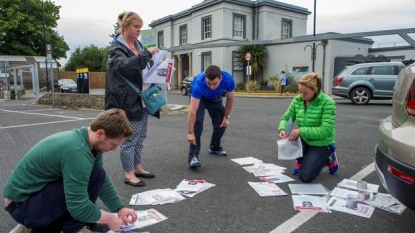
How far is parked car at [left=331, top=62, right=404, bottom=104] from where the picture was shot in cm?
1210

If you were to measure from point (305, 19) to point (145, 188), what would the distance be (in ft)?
96.9

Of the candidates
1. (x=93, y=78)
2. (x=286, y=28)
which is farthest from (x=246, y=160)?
(x=93, y=78)

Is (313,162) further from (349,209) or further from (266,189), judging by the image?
(349,209)

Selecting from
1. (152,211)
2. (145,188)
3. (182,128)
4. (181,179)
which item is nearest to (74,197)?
A: (152,211)

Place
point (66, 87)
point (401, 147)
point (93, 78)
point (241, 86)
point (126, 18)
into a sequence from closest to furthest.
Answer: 1. point (401, 147)
2. point (126, 18)
3. point (241, 86)
4. point (66, 87)
5. point (93, 78)

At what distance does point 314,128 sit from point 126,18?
96.1 inches

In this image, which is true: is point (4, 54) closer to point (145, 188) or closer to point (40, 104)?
point (40, 104)

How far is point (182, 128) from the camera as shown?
7.91m

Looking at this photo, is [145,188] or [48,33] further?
[48,33]

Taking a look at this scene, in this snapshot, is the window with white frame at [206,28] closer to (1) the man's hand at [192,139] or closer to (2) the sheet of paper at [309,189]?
(1) the man's hand at [192,139]

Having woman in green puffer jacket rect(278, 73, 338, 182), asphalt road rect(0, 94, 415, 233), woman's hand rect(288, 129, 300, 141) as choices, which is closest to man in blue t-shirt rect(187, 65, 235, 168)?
asphalt road rect(0, 94, 415, 233)

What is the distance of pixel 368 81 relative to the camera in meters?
12.4

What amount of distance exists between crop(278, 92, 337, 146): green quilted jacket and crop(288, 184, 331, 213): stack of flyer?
1.81 feet

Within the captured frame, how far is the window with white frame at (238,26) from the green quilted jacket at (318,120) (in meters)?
23.4
